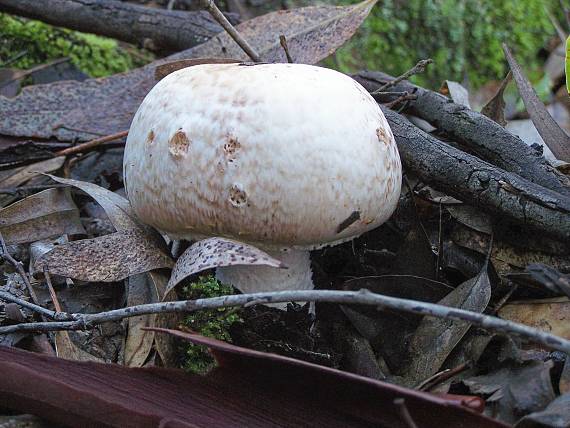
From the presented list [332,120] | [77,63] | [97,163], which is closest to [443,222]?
[332,120]

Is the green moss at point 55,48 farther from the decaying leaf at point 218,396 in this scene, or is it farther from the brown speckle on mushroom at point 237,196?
the decaying leaf at point 218,396

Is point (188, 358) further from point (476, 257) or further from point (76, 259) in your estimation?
point (476, 257)

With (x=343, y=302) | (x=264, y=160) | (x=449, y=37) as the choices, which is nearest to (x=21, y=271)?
(x=264, y=160)

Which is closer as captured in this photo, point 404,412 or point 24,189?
point 404,412

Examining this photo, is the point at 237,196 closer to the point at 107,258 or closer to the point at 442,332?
the point at 107,258

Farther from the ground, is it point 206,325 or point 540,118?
point 540,118

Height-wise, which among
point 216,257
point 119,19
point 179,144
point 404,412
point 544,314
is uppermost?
point 119,19

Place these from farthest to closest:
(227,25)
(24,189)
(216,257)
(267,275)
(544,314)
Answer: (24,189)
(227,25)
(267,275)
(544,314)
(216,257)

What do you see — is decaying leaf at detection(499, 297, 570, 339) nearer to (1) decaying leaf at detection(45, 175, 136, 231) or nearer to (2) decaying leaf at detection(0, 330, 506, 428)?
(2) decaying leaf at detection(0, 330, 506, 428)
